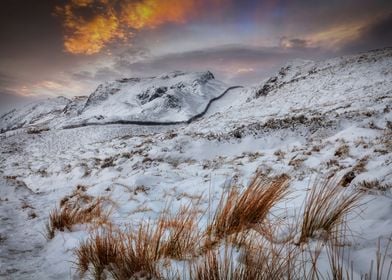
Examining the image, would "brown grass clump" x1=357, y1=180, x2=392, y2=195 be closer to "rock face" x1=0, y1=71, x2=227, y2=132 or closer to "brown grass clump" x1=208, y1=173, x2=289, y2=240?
"brown grass clump" x1=208, y1=173, x2=289, y2=240

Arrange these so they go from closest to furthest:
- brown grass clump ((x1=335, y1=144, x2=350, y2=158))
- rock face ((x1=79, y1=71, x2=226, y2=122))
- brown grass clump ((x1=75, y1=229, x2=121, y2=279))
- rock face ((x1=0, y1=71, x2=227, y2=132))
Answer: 1. brown grass clump ((x1=75, y1=229, x2=121, y2=279))
2. brown grass clump ((x1=335, y1=144, x2=350, y2=158))
3. rock face ((x1=0, y1=71, x2=227, y2=132))
4. rock face ((x1=79, y1=71, x2=226, y2=122))

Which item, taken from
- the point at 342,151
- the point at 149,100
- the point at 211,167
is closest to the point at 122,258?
the point at 211,167

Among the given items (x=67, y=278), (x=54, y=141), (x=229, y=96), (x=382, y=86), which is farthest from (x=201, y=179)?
(x=229, y=96)

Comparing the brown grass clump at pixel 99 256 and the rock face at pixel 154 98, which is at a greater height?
the rock face at pixel 154 98

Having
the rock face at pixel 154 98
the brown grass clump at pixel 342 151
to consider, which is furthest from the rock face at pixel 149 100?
the brown grass clump at pixel 342 151

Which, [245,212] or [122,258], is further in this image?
[245,212]

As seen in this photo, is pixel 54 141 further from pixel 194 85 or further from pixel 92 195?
pixel 194 85

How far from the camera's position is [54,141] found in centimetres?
1806

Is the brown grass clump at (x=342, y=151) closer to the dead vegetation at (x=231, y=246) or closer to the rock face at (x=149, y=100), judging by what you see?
the dead vegetation at (x=231, y=246)

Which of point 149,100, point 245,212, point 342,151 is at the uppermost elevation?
point 149,100

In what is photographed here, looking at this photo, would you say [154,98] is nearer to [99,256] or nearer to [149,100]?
[149,100]

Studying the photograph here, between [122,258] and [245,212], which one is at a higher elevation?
[245,212]

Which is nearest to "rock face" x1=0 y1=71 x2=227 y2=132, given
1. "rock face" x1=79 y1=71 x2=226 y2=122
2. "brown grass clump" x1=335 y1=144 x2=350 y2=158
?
"rock face" x1=79 y1=71 x2=226 y2=122

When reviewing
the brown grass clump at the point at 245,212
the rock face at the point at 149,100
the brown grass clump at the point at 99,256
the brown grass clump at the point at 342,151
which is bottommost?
the brown grass clump at the point at 99,256
